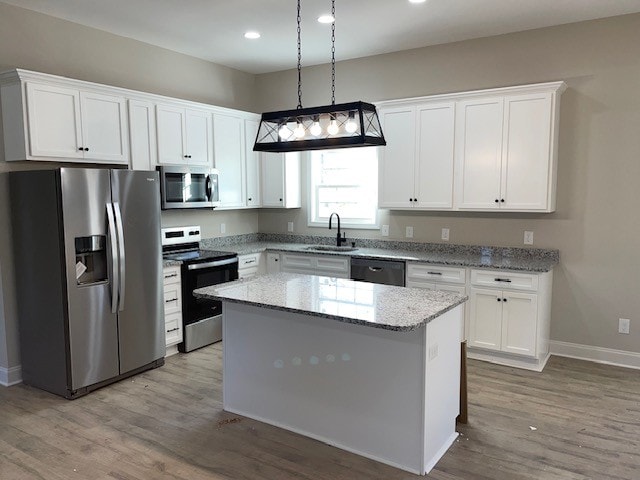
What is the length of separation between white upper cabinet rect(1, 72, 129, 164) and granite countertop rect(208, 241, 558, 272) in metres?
1.79

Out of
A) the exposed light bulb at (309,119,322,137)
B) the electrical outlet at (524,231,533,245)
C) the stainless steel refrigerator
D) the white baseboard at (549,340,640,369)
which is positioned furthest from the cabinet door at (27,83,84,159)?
the white baseboard at (549,340,640,369)

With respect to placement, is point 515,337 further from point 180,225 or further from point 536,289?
point 180,225

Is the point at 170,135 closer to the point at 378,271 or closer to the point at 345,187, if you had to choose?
the point at 345,187

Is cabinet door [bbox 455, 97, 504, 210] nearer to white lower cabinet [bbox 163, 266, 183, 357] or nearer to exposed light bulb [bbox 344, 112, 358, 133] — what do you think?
exposed light bulb [bbox 344, 112, 358, 133]

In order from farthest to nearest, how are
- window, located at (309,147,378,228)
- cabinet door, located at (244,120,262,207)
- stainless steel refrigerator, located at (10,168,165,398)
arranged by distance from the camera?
cabinet door, located at (244,120,262,207)
window, located at (309,147,378,228)
stainless steel refrigerator, located at (10,168,165,398)

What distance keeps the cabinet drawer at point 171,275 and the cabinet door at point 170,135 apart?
41.8 inches

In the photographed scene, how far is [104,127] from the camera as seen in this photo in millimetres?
4238

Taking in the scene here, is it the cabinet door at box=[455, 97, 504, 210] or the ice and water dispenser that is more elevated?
the cabinet door at box=[455, 97, 504, 210]

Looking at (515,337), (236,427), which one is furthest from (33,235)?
(515,337)

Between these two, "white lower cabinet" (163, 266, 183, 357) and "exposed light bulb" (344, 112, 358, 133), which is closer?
"exposed light bulb" (344, 112, 358, 133)

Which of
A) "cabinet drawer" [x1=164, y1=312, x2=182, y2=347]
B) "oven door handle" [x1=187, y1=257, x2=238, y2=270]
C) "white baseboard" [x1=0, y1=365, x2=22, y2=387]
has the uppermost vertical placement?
"oven door handle" [x1=187, y1=257, x2=238, y2=270]

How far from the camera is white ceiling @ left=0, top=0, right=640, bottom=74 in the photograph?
3.90 m

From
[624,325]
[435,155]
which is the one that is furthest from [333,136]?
[624,325]

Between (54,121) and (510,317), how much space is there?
4.16 m
